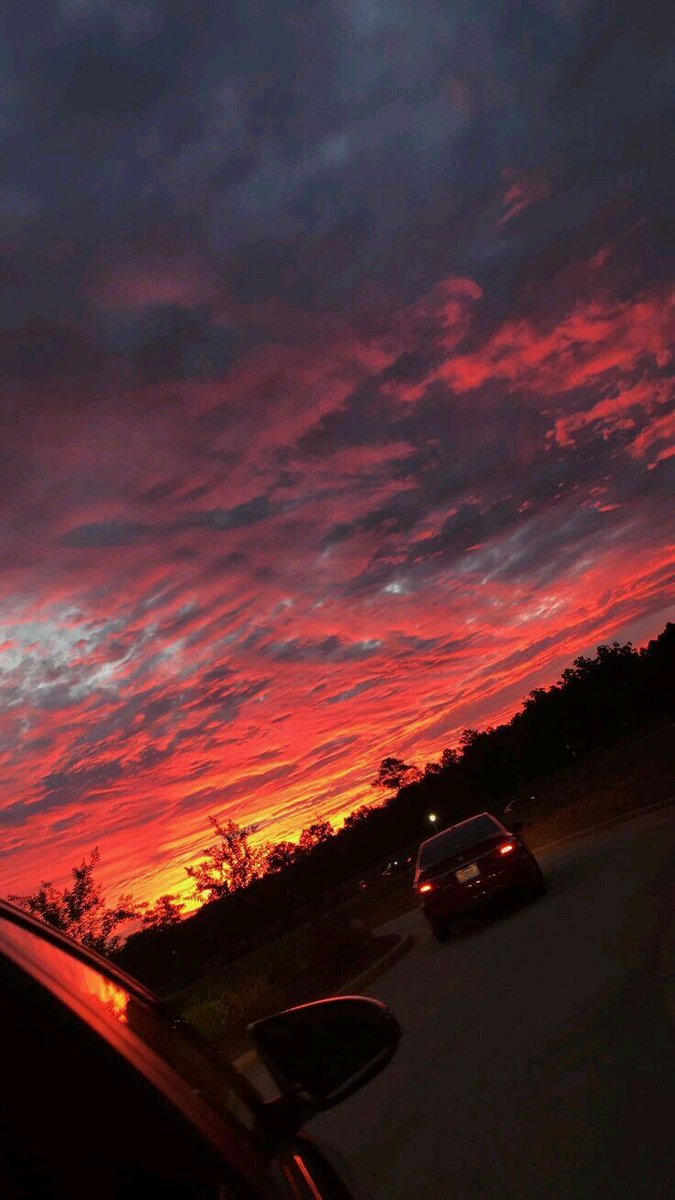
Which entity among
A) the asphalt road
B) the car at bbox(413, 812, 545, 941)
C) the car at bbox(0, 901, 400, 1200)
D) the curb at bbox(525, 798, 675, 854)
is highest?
the car at bbox(0, 901, 400, 1200)


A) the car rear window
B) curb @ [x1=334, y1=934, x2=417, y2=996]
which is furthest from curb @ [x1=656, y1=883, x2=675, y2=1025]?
curb @ [x1=334, y1=934, x2=417, y2=996]

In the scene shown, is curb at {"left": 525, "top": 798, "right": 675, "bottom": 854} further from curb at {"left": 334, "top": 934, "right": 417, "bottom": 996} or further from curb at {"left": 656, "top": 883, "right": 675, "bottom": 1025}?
curb at {"left": 656, "top": 883, "right": 675, "bottom": 1025}

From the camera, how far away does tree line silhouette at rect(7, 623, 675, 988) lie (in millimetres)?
48094

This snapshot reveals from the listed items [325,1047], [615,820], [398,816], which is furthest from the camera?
[398,816]

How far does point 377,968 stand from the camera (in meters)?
12.6

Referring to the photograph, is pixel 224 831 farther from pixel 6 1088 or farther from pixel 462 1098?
pixel 6 1088

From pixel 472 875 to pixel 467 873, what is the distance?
8 centimetres

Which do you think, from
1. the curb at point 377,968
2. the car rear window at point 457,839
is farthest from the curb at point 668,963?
the curb at point 377,968

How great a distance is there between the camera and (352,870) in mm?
93188

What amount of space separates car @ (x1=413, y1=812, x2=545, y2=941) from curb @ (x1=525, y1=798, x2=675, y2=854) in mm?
6725

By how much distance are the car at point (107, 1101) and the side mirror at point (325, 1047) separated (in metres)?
0.08

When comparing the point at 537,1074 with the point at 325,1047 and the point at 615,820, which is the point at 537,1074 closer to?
the point at 325,1047

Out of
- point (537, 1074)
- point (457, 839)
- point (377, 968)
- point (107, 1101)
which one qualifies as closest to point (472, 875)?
point (457, 839)

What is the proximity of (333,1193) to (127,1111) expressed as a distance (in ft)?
2.80
